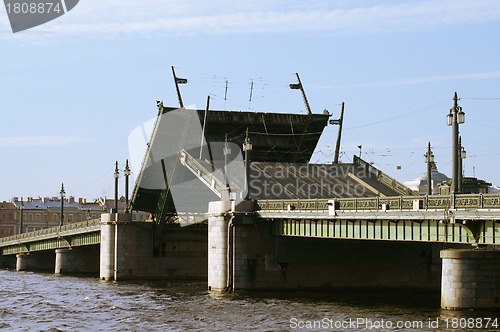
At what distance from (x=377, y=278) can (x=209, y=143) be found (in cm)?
2028

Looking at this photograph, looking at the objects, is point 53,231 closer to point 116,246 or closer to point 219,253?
point 116,246

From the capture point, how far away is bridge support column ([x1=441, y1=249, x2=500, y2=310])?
131ft

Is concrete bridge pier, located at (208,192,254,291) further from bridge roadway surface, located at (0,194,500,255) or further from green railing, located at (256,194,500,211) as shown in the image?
green railing, located at (256,194,500,211)

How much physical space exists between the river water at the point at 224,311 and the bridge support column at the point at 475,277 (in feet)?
2.19

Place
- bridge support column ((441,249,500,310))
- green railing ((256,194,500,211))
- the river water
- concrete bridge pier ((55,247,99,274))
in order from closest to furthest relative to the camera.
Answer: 1. green railing ((256,194,500,211))
2. the river water
3. bridge support column ((441,249,500,310))
4. concrete bridge pier ((55,247,99,274))

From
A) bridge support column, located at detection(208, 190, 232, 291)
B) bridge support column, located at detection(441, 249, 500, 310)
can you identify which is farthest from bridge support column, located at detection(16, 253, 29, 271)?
bridge support column, located at detection(441, 249, 500, 310)

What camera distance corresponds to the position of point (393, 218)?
145 ft

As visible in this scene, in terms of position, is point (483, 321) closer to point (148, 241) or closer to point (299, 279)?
point (299, 279)

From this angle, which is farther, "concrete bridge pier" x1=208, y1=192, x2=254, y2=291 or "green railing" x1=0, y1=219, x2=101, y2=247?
"green railing" x1=0, y1=219, x2=101, y2=247

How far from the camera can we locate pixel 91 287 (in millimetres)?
67312

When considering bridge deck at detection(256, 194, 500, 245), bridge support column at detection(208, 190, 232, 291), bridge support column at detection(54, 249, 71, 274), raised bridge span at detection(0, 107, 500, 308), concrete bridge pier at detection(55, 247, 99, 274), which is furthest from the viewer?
concrete bridge pier at detection(55, 247, 99, 274)

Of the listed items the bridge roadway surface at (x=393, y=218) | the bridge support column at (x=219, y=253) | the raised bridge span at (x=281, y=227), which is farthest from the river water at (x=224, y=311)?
the bridge roadway surface at (x=393, y=218)

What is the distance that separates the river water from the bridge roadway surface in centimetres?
330

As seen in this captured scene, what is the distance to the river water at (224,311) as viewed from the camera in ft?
128
